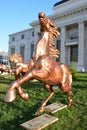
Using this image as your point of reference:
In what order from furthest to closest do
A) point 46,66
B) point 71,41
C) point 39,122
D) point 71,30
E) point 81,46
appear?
point 71,30 → point 71,41 → point 81,46 → point 39,122 → point 46,66

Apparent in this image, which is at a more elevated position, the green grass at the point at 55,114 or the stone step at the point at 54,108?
the stone step at the point at 54,108

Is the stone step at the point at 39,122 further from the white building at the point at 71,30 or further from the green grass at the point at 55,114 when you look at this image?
the white building at the point at 71,30

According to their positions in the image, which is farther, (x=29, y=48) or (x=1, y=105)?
(x=29, y=48)

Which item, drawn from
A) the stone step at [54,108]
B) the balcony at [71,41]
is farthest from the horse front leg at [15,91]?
the balcony at [71,41]

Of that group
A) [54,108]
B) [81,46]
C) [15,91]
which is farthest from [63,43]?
[15,91]

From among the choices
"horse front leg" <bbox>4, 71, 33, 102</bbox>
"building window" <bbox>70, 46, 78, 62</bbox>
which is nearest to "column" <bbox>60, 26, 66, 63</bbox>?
"building window" <bbox>70, 46, 78, 62</bbox>

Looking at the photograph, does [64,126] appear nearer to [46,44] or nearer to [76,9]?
[46,44]

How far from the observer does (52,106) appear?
676cm

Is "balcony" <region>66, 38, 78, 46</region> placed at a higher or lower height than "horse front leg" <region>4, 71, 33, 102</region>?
higher

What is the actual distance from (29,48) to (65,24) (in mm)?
13453

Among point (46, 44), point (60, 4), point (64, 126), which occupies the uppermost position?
point (60, 4)

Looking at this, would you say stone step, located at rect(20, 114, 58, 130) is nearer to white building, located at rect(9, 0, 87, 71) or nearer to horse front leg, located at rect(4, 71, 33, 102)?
horse front leg, located at rect(4, 71, 33, 102)

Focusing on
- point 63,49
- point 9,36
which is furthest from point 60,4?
point 9,36

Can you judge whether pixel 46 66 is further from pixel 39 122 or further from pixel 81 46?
pixel 81 46
